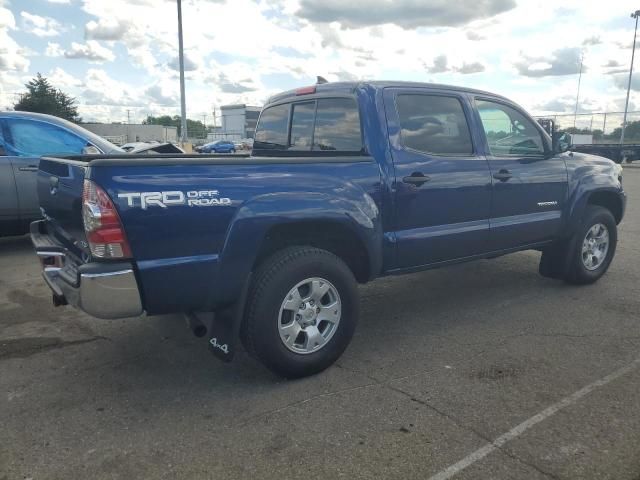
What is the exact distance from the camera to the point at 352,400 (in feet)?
10.5

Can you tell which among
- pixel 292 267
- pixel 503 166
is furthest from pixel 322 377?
pixel 503 166

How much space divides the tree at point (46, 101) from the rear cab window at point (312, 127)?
5764cm

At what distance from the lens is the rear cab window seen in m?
3.98

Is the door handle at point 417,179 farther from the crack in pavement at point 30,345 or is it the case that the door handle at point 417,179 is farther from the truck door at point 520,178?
the crack in pavement at point 30,345

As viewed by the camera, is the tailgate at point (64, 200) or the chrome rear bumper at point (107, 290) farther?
the tailgate at point (64, 200)

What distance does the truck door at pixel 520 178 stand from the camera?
4.57 metres

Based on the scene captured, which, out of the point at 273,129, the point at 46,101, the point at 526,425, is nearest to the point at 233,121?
the point at 46,101

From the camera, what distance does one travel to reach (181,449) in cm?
270

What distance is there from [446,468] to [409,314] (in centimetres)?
228

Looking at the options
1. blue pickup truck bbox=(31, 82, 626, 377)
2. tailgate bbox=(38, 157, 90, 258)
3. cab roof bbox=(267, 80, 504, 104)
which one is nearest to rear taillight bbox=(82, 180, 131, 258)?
blue pickup truck bbox=(31, 82, 626, 377)

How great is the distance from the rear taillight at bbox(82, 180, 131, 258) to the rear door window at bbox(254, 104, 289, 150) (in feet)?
7.01

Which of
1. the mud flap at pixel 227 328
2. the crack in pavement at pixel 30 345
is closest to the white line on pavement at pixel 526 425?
the mud flap at pixel 227 328

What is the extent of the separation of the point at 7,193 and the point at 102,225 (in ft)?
14.8

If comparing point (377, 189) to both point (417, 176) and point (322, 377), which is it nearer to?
point (417, 176)
